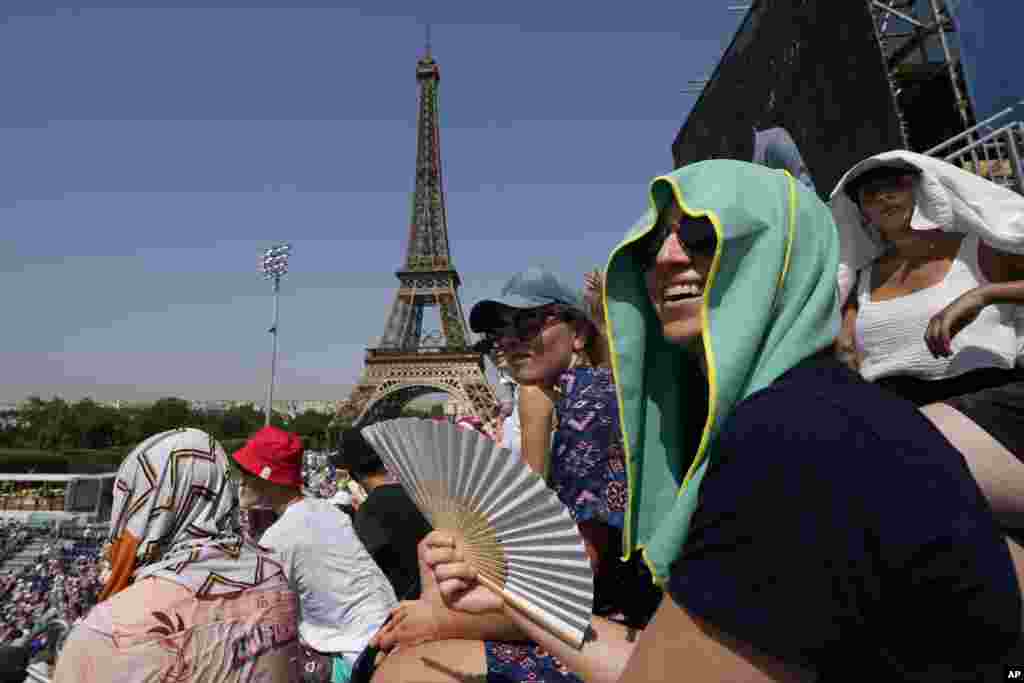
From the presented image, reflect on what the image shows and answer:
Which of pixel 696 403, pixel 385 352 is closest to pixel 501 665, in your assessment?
pixel 696 403

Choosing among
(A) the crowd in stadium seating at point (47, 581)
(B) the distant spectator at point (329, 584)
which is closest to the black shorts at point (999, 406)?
(B) the distant spectator at point (329, 584)

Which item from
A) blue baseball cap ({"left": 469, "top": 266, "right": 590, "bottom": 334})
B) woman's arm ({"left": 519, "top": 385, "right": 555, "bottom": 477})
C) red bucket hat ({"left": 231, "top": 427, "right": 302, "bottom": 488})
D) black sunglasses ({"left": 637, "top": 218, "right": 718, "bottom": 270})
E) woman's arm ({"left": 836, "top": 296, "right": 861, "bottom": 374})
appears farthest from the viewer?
red bucket hat ({"left": 231, "top": 427, "right": 302, "bottom": 488})

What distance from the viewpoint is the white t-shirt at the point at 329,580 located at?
326cm

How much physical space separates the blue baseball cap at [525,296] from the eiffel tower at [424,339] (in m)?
32.9

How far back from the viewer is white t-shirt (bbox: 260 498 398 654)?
326 centimetres

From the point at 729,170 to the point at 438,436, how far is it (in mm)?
719

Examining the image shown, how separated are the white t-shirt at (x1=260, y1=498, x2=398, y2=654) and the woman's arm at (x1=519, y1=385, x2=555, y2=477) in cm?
171

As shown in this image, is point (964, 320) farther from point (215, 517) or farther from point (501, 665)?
point (215, 517)

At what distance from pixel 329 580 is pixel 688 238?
2790mm

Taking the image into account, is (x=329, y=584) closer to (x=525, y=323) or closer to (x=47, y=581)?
(x=525, y=323)

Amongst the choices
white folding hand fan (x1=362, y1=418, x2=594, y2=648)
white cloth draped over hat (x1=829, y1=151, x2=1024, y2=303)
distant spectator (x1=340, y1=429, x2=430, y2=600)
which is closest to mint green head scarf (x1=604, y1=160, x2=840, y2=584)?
white folding hand fan (x1=362, y1=418, x2=594, y2=648)

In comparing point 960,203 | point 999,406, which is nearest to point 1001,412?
point 999,406

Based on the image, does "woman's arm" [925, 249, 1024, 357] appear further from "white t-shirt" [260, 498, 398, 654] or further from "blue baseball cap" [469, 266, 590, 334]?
"white t-shirt" [260, 498, 398, 654]

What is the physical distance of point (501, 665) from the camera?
5.18ft
